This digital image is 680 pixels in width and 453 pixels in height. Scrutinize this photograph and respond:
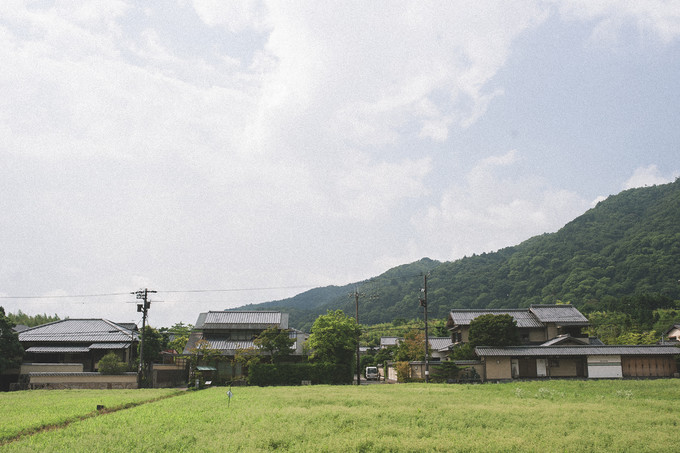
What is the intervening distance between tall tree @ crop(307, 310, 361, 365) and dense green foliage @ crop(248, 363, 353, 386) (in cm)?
97

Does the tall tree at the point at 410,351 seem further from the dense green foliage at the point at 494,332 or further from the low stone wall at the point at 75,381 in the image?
the low stone wall at the point at 75,381

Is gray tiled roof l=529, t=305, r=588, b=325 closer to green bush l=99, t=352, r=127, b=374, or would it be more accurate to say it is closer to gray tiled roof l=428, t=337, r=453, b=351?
gray tiled roof l=428, t=337, r=453, b=351

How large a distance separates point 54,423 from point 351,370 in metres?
32.0

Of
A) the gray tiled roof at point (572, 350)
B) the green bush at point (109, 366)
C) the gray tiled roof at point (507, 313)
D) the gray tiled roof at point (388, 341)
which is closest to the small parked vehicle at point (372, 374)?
the gray tiled roof at point (507, 313)

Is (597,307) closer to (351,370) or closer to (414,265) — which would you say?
(351,370)

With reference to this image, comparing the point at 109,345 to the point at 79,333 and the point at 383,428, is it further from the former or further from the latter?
the point at 383,428

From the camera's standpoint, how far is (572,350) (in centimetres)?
4434

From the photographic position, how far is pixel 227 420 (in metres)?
17.7

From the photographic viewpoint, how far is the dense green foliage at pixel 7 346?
40.9 meters

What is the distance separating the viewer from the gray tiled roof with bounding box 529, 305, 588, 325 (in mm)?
50478

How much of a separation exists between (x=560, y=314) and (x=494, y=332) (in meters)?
11.9

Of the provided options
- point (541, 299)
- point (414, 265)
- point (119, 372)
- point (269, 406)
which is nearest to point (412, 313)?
point (541, 299)

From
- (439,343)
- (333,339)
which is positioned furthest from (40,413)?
(439,343)

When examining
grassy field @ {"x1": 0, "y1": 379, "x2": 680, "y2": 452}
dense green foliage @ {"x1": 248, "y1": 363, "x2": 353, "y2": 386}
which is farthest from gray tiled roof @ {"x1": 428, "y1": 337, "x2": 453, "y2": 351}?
grassy field @ {"x1": 0, "y1": 379, "x2": 680, "y2": 452}
